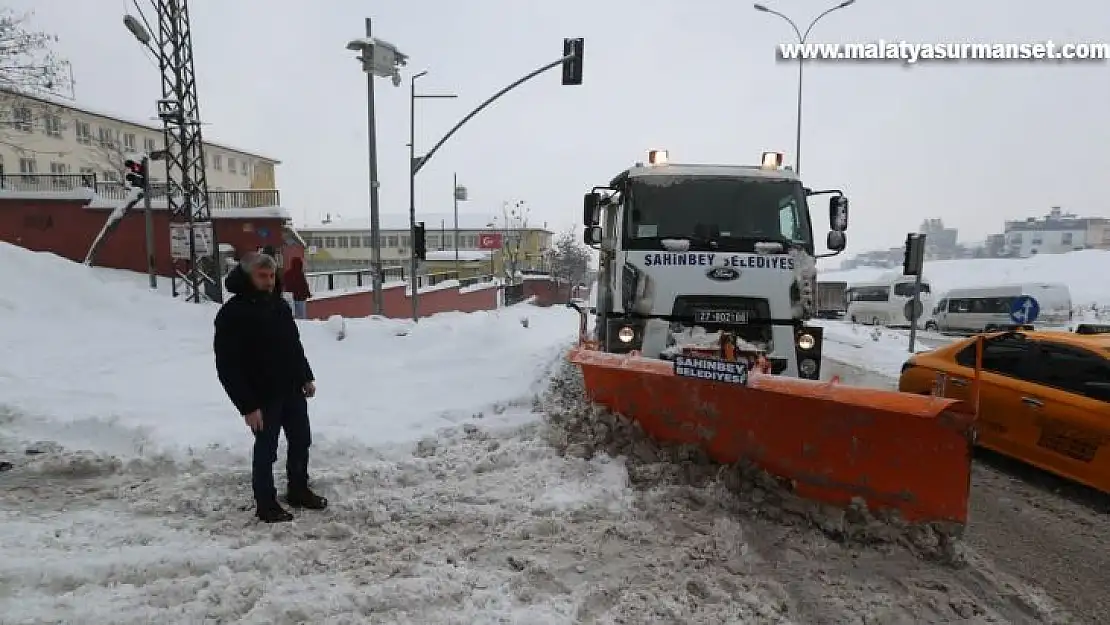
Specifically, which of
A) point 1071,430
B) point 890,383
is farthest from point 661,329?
point 890,383

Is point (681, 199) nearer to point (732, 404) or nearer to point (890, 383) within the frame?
point (732, 404)

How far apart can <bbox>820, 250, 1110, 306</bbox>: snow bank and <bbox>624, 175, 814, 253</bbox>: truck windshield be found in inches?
1772

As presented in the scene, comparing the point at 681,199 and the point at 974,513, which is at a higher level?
the point at 681,199

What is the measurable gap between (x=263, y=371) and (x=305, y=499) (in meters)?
0.92

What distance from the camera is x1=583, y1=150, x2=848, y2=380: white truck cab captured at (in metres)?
5.86

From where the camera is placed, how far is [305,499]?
417 cm

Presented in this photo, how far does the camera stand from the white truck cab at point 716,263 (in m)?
5.86

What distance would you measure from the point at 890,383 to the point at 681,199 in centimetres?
730

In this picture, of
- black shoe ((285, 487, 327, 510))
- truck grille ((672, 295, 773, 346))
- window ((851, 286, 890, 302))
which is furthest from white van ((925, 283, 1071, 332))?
black shoe ((285, 487, 327, 510))

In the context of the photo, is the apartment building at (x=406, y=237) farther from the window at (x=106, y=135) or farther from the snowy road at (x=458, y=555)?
the snowy road at (x=458, y=555)

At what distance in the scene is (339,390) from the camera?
746 cm

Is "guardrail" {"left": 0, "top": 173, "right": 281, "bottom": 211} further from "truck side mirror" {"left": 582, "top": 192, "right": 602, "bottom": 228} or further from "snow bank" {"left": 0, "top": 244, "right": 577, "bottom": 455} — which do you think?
"truck side mirror" {"left": 582, "top": 192, "right": 602, "bottom": 228}

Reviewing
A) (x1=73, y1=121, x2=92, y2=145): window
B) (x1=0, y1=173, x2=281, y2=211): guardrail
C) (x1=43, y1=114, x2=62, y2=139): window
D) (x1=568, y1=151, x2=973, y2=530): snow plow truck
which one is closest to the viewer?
(x1=568, y1=151, x2=973, y2=530): snow plow truck

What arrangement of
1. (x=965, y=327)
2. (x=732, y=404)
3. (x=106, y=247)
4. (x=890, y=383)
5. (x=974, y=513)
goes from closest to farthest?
(x=732, y=404) < (x=974, y=513) < (x=890, y=383) < (x=106, y=247) < (x=965, y=327)
